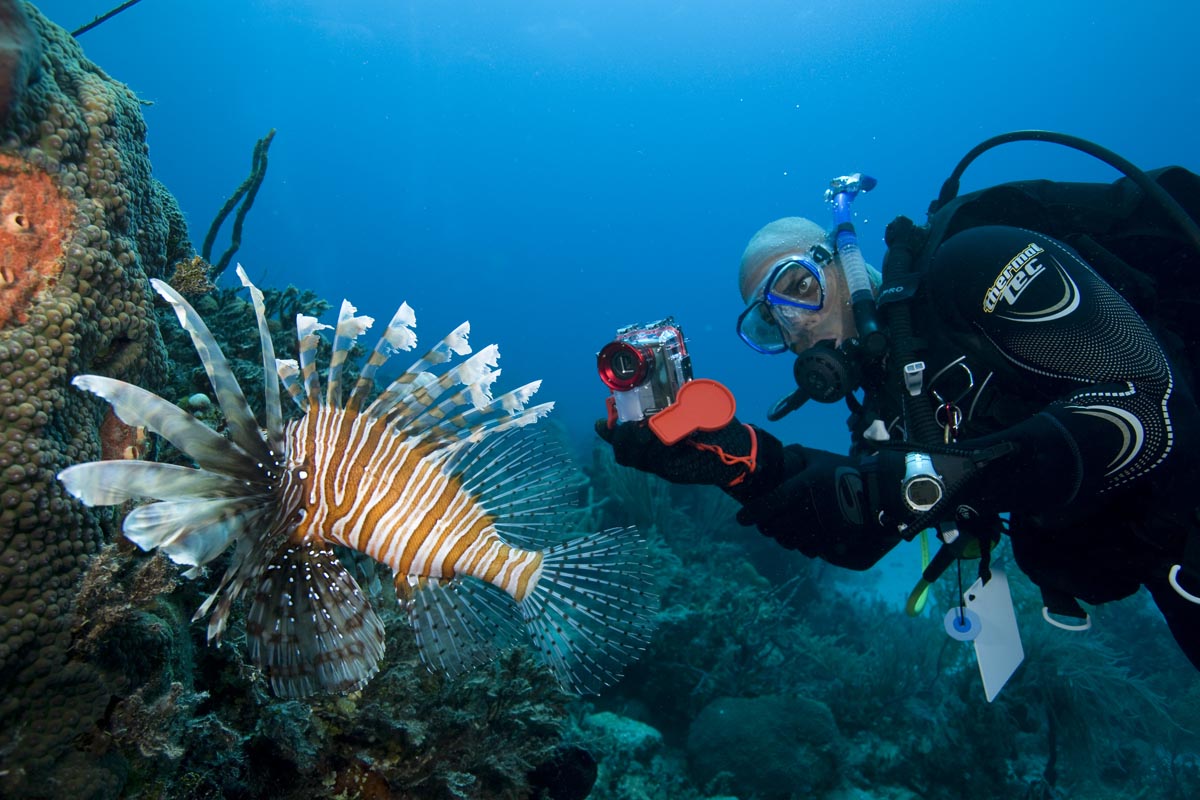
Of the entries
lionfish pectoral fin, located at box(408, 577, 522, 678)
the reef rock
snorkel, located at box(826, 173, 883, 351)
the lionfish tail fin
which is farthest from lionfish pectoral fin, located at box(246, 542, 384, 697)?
the reef rock

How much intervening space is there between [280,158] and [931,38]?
85.9 m

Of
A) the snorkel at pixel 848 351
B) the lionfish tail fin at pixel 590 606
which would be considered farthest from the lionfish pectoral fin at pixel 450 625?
the snorkel at pixel 848 351

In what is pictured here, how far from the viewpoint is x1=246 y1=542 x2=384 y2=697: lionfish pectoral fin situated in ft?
6.07

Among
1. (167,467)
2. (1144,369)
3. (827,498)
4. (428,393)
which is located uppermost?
(1144,369)

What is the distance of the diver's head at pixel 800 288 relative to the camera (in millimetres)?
3207

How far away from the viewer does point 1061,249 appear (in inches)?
95.2

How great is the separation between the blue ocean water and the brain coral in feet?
173

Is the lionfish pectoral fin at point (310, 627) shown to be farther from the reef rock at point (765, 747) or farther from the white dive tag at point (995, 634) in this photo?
the reef rock at point (765, 747)

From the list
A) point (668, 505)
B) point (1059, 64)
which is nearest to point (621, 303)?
point (1059, 64)

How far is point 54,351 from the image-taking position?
1766mm

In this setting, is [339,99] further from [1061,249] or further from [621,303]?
[1061,249]

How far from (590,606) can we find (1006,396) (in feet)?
6.66

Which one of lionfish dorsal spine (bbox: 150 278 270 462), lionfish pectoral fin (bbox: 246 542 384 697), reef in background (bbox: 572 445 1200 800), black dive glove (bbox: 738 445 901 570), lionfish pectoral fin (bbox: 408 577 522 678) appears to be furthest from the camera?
reef in background (bbox: 572 445 1200 800)

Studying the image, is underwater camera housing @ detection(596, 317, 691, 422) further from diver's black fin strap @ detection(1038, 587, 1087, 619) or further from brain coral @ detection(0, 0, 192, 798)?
diver's black fin strap @ detection(1038, 587, 1087, 619)
